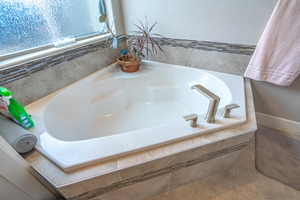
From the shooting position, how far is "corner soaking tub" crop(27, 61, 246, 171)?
84cm

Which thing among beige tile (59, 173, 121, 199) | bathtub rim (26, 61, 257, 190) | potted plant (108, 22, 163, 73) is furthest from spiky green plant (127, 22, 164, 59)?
beige tile (59, 173, 121, 199)

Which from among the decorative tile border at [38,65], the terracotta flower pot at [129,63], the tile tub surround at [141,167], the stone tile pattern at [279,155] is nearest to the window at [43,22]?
the decorative tile border at [38,65]

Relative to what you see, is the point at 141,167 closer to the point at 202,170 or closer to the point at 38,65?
the point at 202,170

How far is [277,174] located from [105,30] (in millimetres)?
1891

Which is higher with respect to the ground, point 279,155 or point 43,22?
point 43,22

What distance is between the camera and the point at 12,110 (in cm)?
89

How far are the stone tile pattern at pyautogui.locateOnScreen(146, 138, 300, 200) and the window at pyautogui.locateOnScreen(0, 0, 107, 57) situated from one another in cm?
139

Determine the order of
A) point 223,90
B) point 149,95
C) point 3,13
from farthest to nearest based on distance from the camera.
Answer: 1. point 149,95
2. point 223,90
3. point 3,13

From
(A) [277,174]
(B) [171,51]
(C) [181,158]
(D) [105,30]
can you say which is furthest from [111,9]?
(A) [277,174]

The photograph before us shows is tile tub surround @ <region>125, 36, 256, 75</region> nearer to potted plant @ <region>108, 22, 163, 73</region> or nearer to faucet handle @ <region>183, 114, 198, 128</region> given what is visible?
potted plant @ <region>108, 22, 163, 73</region>

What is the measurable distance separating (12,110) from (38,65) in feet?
1.31

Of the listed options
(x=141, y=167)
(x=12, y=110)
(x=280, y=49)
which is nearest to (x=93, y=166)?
(x=141, y=167)

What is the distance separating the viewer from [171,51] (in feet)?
5.36

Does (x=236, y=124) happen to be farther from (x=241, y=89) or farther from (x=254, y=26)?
(x=254, y=26)
